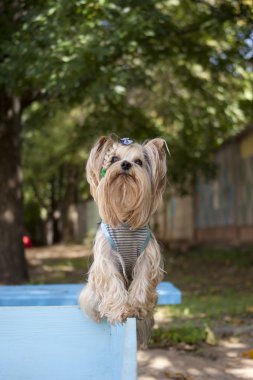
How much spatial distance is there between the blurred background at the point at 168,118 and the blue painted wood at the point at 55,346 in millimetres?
872

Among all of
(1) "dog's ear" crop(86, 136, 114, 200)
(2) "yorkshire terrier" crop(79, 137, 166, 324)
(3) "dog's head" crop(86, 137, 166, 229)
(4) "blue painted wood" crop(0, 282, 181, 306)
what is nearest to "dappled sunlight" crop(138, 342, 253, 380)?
(4) "blue painted wood" crop(0, 282, 181, 306)

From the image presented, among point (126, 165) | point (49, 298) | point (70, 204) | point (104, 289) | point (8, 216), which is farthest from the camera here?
point (70, 204)

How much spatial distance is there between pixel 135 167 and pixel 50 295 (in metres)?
1.83

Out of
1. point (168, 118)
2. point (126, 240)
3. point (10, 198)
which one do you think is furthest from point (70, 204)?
point (126, 240)

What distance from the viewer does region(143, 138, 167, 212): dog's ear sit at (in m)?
3.47

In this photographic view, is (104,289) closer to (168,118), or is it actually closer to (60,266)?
(168,118)

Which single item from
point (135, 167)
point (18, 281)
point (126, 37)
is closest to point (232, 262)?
point (18, 281)

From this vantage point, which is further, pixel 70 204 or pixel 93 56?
pixel 70 204

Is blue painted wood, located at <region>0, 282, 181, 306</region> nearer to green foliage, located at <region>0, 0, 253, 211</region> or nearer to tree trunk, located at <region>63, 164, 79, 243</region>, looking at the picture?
green foliage, located at <region>0, 0, 253, 211</region>

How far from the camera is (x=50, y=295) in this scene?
4781mm

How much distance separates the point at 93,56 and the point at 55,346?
460cm

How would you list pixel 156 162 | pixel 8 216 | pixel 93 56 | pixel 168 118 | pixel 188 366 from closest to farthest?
pixel 156 162
pixel 188 366
pixel 93 56
pixel 8 216
pixel 168 118

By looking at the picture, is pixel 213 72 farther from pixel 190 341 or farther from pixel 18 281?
pixel 190 341

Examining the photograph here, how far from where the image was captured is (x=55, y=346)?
11.5 ft
